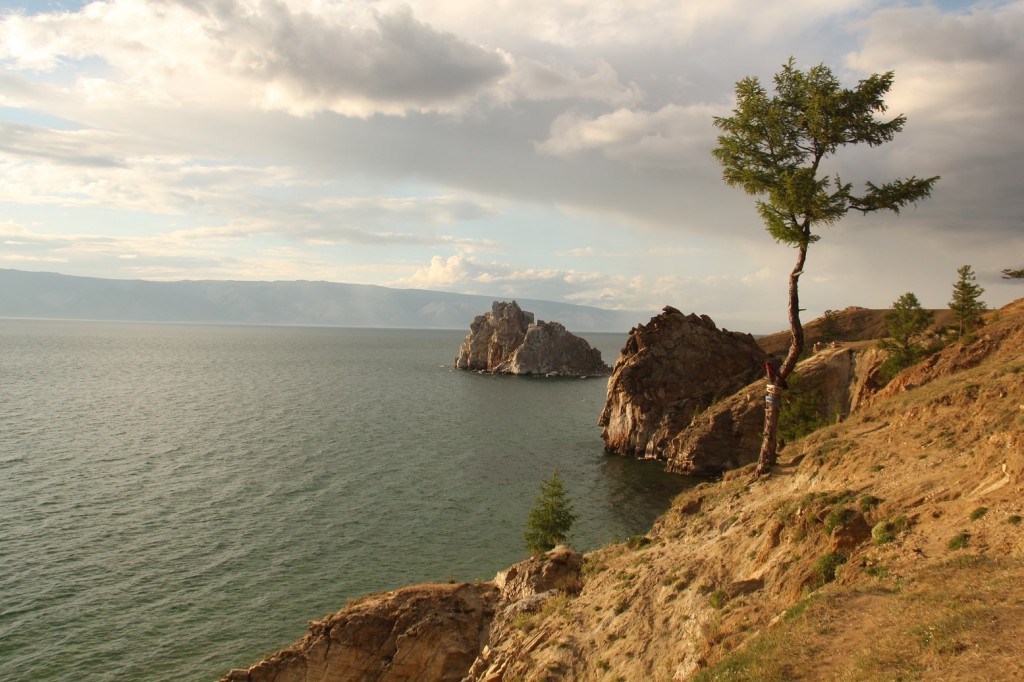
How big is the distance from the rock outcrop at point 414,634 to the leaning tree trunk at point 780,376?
11.0 meters

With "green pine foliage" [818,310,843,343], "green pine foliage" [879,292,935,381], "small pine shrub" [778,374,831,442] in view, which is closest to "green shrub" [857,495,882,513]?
"small pine shrub" [778,374,831,442]

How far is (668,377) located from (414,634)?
206 feet

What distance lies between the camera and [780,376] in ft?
98.9

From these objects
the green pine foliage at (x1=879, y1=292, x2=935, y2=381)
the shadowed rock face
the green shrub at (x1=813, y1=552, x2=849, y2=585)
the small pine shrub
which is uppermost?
the green pine foliage at (x1=879, y1=292, x2=935, y2=381)

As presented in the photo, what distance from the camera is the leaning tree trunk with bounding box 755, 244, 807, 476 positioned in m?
29.3

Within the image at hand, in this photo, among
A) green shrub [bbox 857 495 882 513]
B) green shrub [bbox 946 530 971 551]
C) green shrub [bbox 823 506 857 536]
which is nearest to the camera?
green shrub [bbox 946 530 971 551]

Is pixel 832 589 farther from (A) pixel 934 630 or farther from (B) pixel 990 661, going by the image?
(B) pixel 990 661

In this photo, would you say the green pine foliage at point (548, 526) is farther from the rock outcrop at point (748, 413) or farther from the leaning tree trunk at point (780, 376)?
the rock outcrop at point (748, 413)

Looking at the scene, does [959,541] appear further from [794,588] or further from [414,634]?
[414,634]

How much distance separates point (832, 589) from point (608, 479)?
53.2 m

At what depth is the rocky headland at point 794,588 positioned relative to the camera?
1363 centimetres

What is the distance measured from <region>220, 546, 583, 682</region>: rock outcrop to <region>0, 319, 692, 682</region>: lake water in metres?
8.09

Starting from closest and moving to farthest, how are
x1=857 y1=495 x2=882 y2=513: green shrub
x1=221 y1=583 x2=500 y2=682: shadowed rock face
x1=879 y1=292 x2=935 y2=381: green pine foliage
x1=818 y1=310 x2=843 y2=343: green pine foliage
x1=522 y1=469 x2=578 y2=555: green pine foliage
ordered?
x1=857 y1=495 x2=882 y2=513: green shrub < x1=221 y1=583 x2=500 y2=682: shadowed rock face < x1=522 y1=469 x2=578 y2=555: green pine foliage < x1=879 y1=292 x2=935 y2=381: green pine foliage < x1=818 y1=310 x2=843 y2=343: green pine foliage

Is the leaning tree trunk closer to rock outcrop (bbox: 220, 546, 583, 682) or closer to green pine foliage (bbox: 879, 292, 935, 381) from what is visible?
rock outcrop (bbox: 220, 546, 583, 682)
